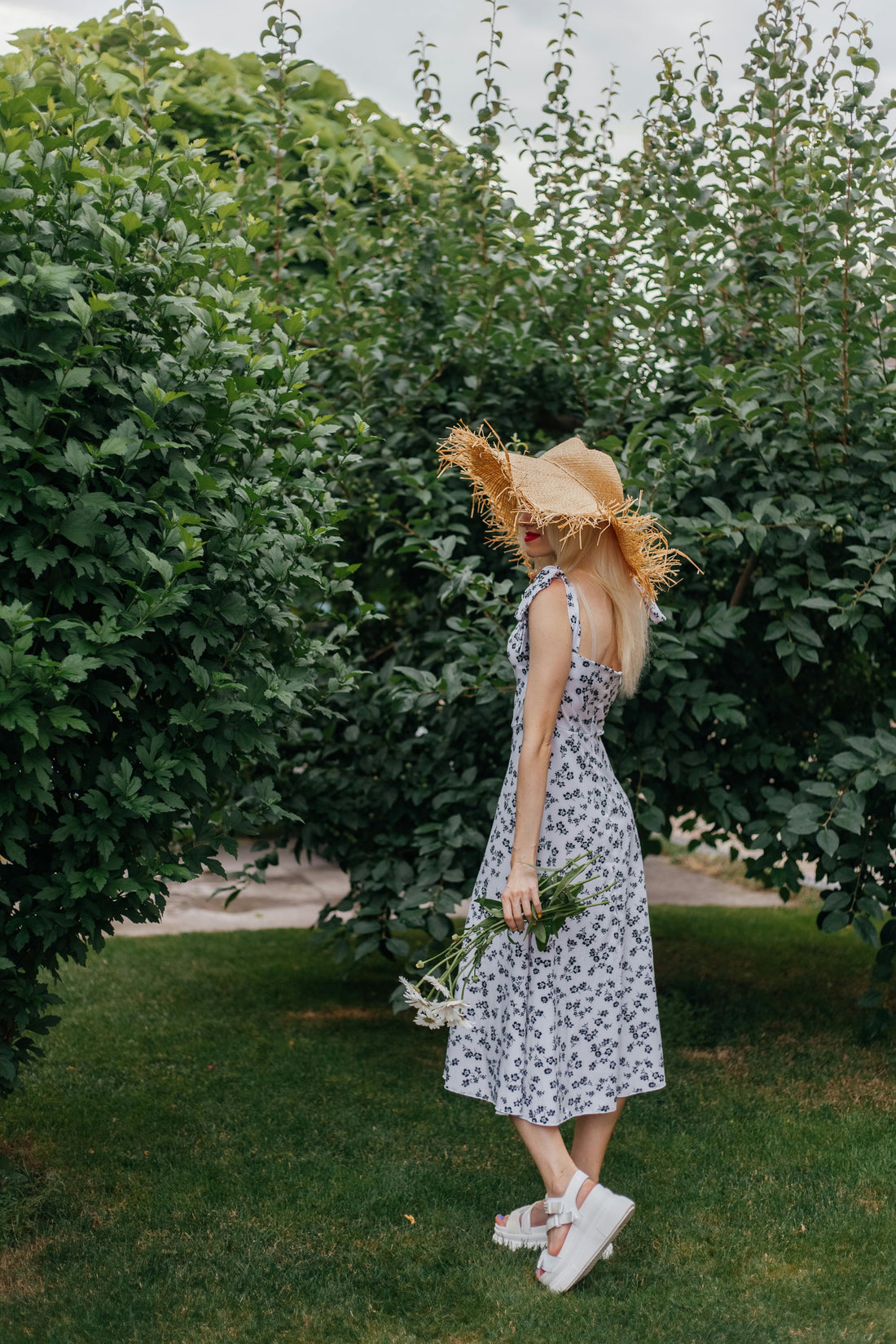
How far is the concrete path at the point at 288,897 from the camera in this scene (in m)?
7.15

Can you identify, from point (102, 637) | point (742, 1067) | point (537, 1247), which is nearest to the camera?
point (102, 637)

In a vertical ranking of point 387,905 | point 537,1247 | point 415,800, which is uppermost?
point 415,800

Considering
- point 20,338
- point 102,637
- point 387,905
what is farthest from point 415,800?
point 20,338

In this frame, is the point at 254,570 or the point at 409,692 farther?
the point at 409,692

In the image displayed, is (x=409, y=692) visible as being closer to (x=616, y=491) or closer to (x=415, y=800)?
(x=415, y=800)

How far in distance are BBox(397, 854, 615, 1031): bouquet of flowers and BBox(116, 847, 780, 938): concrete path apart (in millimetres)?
3840

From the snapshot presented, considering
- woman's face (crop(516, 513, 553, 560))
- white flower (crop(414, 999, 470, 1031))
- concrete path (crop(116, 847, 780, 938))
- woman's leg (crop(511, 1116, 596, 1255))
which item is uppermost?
woman's face (crop(516, 513, 553, 560))

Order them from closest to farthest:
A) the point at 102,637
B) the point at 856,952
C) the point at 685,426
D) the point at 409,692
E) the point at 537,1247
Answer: the point at 102,637
the point at 537,1247
the point at 685,426
the point at 409,692
the point at 856,952

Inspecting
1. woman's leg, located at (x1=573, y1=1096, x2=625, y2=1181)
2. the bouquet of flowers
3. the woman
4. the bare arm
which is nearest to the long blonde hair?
A: the woman

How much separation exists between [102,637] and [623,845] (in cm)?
136

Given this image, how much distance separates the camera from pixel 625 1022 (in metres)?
3.12

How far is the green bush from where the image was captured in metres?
2.64

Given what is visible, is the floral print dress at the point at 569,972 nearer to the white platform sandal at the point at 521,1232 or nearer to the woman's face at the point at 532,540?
the woman's face at the point at 532,540

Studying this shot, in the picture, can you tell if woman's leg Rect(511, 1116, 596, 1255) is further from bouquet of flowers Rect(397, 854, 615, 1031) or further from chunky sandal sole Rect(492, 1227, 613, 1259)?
bouquet of flowers Rect(397, 854, 615, 1031)
